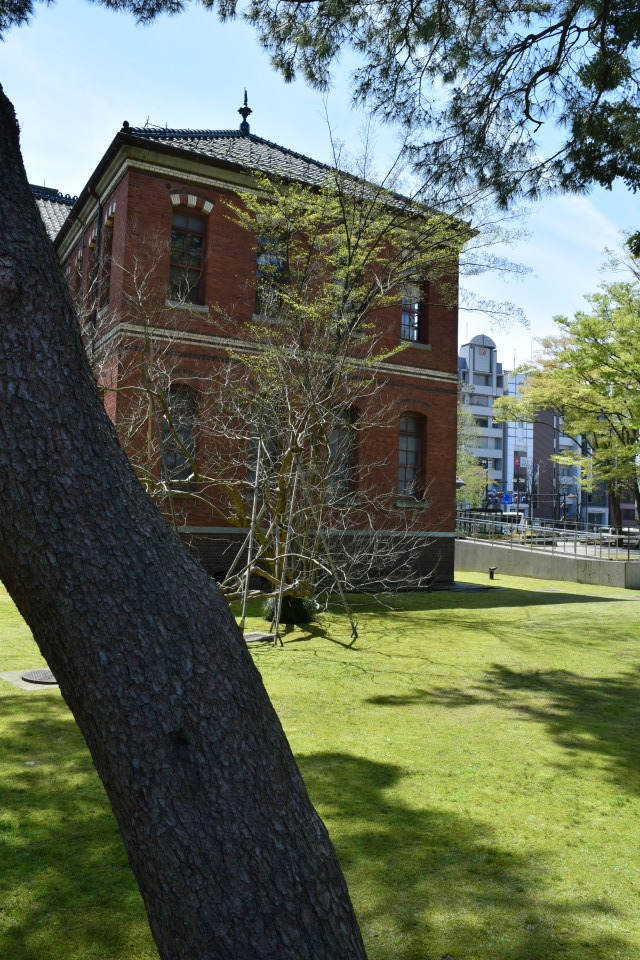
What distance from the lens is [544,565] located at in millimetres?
24781

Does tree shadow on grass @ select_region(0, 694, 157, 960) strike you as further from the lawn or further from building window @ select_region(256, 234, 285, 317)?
building window @ select_region(256, 234, 285, 317)

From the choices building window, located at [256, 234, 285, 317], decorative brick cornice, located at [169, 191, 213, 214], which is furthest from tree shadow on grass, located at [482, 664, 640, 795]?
decorative brick cornice, located at [169, 191, 213, 214]

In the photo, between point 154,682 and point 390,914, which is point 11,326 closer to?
point 154,682

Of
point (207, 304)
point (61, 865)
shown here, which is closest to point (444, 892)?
point (61, 865)

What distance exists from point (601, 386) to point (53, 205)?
68.2 feet

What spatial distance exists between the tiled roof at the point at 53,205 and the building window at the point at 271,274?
484 inches

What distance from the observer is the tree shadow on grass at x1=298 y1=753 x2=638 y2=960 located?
3.37m

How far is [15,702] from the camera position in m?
7.35

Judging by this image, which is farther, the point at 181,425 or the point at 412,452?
the point at 412,452

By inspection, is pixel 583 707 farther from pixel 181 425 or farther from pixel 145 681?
pixel 181 425

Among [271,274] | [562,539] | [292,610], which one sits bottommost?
[292,610]

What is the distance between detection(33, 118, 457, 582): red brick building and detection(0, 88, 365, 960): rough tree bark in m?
13.3

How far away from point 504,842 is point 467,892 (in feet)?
2.41

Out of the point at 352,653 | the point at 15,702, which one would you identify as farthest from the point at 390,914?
the point at 352,653
